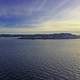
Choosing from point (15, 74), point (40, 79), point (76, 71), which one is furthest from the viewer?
point (76, 71)

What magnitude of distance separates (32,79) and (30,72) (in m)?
4.79

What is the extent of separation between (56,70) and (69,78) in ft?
20.4

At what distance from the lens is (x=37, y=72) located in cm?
3862

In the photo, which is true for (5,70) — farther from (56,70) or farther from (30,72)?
(56,70)

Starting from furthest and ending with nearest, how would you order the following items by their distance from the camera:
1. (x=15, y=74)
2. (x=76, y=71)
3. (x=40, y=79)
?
(x=76, y=71) → (x=15, y=74) → (x=40, y=79)

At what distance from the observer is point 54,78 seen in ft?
113

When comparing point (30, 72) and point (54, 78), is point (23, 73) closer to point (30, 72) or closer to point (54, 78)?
point (30, 72)

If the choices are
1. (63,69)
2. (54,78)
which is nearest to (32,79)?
(54,78)

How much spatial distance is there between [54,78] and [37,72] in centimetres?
547

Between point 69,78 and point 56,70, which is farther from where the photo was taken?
point 56,70

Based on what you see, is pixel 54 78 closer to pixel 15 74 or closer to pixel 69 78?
pixel 69 78

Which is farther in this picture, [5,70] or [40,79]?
[5,70]

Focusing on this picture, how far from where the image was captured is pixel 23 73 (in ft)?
124

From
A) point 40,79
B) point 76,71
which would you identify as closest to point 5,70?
point 40,79
